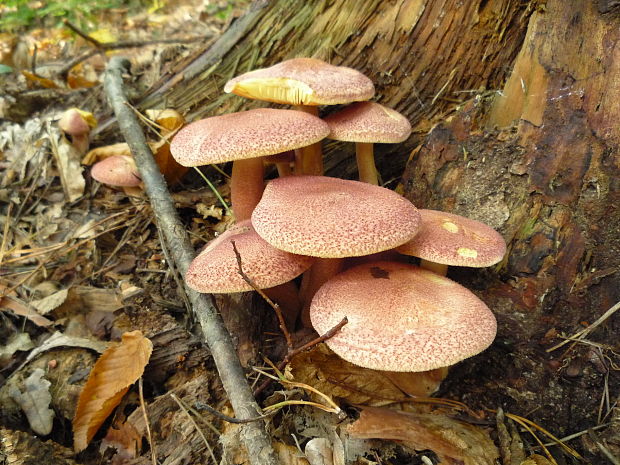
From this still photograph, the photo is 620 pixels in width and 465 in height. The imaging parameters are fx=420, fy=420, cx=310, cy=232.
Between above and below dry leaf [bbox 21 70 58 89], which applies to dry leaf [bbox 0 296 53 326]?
below

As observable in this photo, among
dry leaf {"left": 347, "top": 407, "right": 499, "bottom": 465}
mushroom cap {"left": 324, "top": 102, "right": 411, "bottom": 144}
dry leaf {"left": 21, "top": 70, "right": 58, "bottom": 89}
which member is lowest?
dry leaf {"left": 347, "top": 407, "right": 499, "bottom": 465}

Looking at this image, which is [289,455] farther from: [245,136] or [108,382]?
[245,136]

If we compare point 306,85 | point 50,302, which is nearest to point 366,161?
point 306,85

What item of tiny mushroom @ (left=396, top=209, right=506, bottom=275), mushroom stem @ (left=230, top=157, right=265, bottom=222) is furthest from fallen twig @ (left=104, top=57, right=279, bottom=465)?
tiny mushroom @ (left=396, top=209, right=506, bottom=275)

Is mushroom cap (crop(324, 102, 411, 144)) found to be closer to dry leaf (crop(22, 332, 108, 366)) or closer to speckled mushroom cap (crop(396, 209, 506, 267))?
speckled mushroom cap (crop(396, 209, 506, 267))

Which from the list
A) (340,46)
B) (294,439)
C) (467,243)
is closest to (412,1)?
(340,46)
